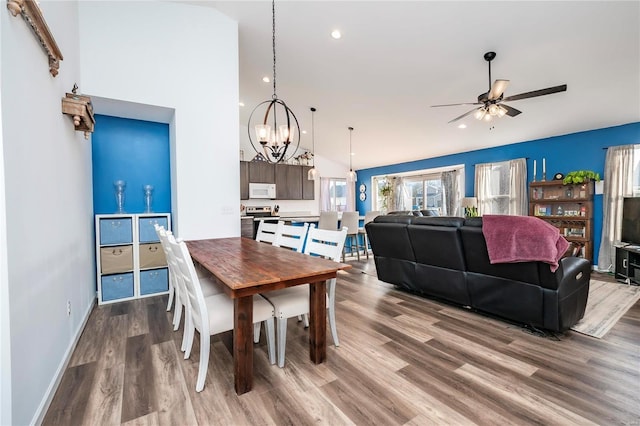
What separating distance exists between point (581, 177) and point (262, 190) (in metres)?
6.41

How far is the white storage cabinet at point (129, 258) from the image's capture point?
3.21 m

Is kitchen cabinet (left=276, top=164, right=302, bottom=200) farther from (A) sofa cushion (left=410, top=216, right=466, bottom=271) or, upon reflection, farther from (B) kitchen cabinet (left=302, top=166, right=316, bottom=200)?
(A) sofa cushion (left=410, top=216, right=466, bottom=271)

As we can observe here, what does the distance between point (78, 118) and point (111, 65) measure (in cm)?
111

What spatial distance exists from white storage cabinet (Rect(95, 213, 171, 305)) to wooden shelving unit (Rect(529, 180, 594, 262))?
6173mm

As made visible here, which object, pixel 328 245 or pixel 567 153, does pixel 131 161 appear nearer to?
pixel 328 245

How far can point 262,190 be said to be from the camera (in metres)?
7.34

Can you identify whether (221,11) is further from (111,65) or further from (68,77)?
(68,77)

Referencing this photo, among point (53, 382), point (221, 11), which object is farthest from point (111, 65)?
point (53, 382)

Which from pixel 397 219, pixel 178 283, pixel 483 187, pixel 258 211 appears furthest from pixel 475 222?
pixel 258 211

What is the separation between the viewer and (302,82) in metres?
4.89

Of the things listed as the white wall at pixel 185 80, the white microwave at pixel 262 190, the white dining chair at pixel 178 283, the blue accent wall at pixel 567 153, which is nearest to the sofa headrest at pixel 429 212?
the blue accent wall at pixel 567 153

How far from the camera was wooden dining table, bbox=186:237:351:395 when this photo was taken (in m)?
Answer: 1.59

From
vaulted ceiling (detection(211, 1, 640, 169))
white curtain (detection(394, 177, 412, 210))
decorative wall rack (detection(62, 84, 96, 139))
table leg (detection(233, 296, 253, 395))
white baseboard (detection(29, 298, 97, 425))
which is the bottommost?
white baseboard (detection(29, 298, 97, 425))

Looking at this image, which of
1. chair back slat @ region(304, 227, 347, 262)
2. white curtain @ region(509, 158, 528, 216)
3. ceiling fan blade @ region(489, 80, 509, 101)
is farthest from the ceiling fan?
white curtain @ region(509, 158, 528, 216)
